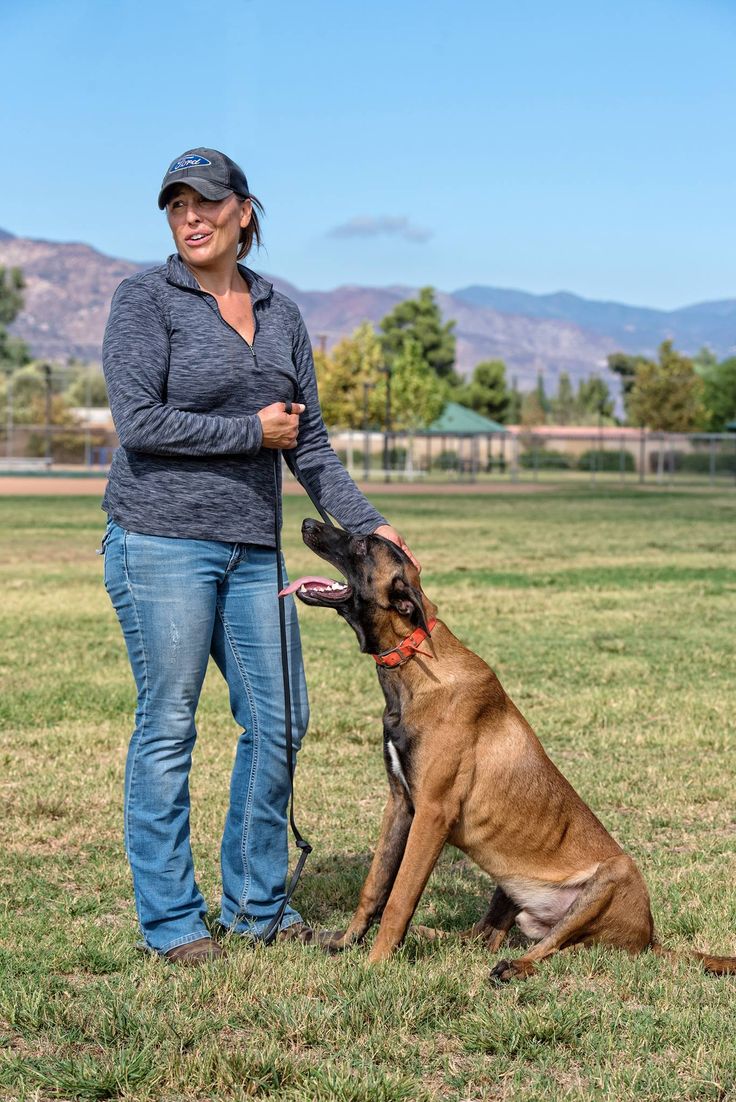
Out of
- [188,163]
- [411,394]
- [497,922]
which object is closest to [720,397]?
[411,394]

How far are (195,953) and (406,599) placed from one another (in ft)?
4.18

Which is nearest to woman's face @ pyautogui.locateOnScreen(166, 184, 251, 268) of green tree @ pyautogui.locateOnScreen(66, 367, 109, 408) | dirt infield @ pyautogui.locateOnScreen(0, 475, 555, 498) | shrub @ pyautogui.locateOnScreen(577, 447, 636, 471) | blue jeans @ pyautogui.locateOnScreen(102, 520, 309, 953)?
blue jeans @ pyautogui.locateOnScreen(102, 520, 309, 953)

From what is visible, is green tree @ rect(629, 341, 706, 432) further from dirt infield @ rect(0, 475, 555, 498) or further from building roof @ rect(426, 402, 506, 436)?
dirt infield @ rect(0, 475, 555, 498)

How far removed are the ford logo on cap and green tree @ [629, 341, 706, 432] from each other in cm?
7144

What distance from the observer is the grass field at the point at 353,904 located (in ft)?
10.3

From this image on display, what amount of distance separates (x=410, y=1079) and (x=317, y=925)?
1467 millimetres

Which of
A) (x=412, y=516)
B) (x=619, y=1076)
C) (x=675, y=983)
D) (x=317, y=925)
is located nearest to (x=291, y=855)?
(x=317, y=925)

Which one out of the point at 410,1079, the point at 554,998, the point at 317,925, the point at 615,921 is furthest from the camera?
the point at 317,925

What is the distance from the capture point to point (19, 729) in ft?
24.2

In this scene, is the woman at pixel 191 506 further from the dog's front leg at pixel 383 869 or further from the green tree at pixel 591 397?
the green tree at pixel 591 397

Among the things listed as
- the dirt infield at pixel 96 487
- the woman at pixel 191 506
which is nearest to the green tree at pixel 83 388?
the dirt infield at pixel 96 487

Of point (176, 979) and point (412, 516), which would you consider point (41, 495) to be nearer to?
point (412, 516)

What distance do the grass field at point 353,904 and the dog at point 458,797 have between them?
5.0 inches

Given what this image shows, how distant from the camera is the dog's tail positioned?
3.82m
